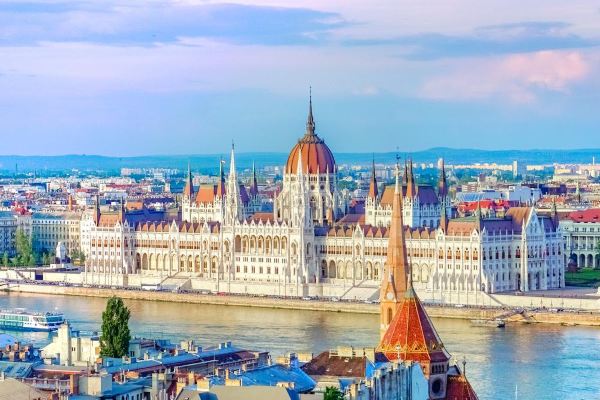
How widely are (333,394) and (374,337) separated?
2795cm

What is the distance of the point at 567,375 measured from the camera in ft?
156

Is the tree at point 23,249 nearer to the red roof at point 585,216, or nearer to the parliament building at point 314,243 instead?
the parliament building at point 314,243

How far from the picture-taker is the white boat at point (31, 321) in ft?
195

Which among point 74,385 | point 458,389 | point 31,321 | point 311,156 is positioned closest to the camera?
point 74,385

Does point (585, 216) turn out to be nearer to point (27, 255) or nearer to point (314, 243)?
point (314, 243)

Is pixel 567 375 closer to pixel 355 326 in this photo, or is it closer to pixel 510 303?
pixel 355 326

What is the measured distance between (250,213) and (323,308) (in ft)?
51.3

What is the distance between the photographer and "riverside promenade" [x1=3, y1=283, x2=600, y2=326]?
62.8 metres

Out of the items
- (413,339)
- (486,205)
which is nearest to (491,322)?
(413,339)

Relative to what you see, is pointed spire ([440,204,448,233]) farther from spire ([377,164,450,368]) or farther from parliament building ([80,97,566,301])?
spire ([377,164,450,368])


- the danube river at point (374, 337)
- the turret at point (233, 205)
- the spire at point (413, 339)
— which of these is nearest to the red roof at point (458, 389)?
the spire at point (413, 339)

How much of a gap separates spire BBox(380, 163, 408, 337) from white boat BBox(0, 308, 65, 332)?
66.0ft

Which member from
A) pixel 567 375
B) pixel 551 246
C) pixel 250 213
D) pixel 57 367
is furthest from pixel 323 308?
pixel 57 367

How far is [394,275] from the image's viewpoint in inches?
1591
